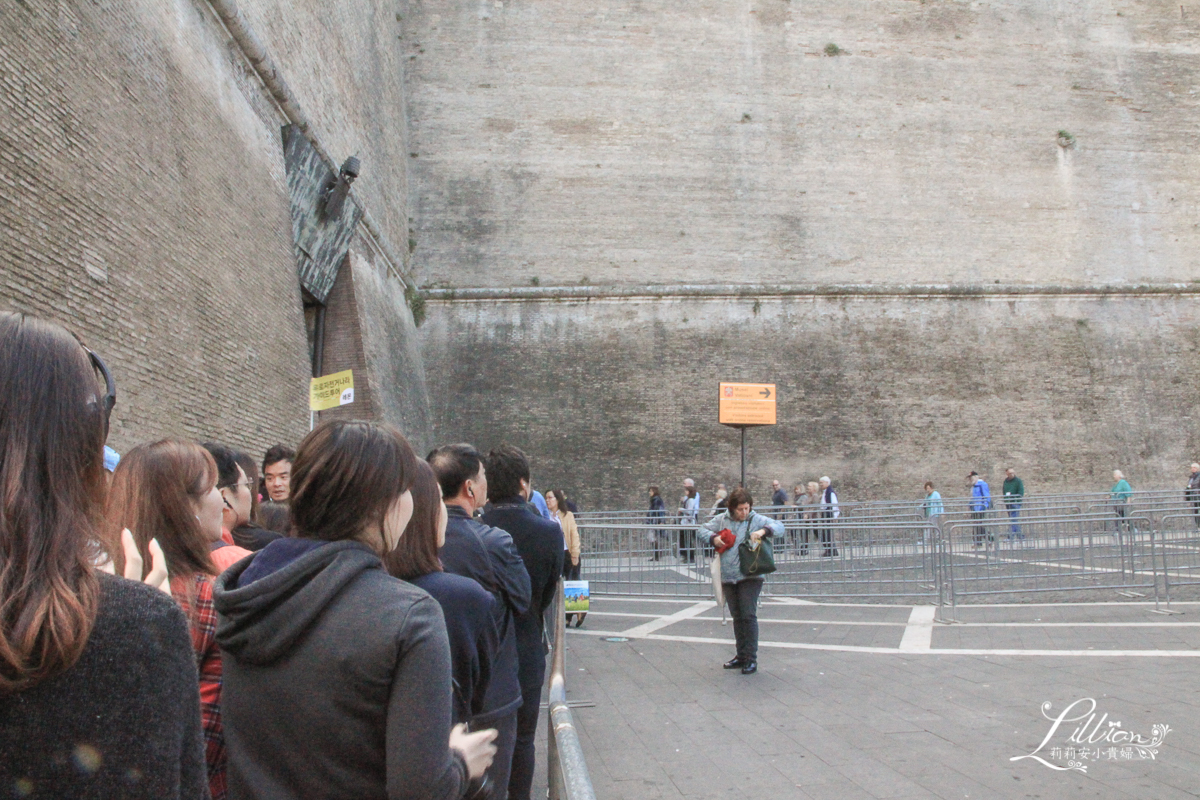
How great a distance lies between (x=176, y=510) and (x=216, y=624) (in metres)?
0.36

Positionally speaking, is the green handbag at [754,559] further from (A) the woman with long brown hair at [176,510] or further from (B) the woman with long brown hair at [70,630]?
(B) the woman with long brown hair at [70,630]

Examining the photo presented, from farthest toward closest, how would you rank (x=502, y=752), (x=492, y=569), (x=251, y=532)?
(x=251, y=532) → (x=492, y=569) → (x=502, y=752)

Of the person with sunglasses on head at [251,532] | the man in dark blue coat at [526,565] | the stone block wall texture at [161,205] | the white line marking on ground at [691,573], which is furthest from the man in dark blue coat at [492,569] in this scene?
the white line marking on ground at [691,573]

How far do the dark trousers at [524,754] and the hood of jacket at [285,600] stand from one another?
200 cm

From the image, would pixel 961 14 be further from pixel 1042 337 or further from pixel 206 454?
pixel 206 454

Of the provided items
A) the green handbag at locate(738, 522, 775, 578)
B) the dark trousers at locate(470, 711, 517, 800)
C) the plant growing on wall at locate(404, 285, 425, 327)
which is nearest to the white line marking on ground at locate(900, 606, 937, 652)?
the green handbag at locate(738, 522, 775, 578)

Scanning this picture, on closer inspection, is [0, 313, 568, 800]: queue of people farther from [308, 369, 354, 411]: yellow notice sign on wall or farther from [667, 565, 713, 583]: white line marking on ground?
[667, 565, 713, 583]: white line marking on ground

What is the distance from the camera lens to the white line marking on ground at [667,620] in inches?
324

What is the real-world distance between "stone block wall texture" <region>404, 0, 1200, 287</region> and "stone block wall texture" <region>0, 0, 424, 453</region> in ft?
25.2

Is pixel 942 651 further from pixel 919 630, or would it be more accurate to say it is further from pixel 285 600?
pixel 285 600

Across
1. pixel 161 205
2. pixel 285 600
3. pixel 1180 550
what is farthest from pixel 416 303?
pixel 285 600

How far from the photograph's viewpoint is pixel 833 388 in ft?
69.6

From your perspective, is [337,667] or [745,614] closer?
[337,667]

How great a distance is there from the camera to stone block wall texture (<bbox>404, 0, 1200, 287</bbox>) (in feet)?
70.8
